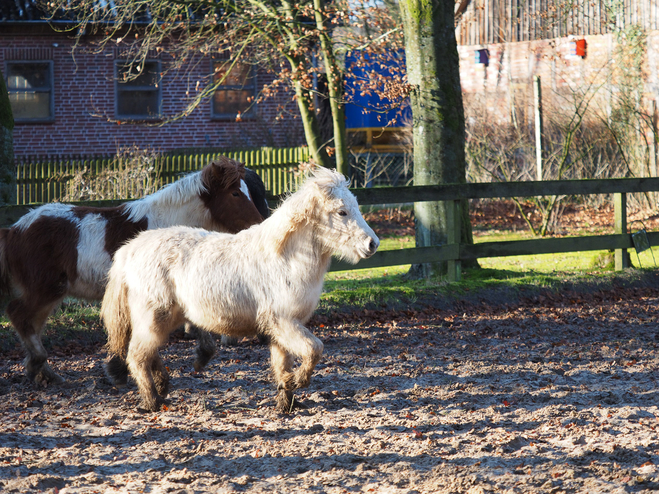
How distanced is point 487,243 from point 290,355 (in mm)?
5110

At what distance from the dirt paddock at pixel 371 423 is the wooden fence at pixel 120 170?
9.29 m

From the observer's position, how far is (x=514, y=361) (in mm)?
5832

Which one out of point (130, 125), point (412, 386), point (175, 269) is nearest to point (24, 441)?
point (175, 269)

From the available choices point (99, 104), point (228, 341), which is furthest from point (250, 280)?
point (99, 104)

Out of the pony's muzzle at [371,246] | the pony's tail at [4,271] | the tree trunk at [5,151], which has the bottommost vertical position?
the pony's tail at [4,271]

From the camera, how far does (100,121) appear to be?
19516 mm

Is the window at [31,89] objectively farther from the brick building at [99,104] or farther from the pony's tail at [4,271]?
the pony's tail at [4,271]

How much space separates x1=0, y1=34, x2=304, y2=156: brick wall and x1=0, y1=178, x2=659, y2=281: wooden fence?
10.5m

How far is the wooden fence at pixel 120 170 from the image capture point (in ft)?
49.9

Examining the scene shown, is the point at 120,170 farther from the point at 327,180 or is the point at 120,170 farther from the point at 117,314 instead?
the point at 327,180

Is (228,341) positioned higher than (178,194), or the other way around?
(178,194)

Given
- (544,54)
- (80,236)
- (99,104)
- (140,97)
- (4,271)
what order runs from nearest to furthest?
(80,236) → (4,271) → (544,54) → (99,104) → (140,97)

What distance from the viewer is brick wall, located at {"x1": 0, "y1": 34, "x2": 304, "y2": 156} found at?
1910cm

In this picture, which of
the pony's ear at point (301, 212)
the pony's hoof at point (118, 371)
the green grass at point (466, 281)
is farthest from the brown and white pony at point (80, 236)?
the green grass at point (466, 281)
